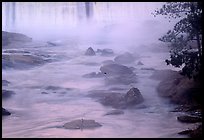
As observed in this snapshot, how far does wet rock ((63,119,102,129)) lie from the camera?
1699cm

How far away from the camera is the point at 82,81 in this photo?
32.8 metres

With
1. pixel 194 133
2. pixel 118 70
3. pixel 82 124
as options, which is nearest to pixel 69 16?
pixel 118 70

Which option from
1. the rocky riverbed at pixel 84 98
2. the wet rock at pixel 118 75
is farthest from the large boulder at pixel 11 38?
the wet rock at pixel 118 75

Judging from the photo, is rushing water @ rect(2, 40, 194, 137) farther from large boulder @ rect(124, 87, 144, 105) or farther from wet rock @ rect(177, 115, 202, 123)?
large boulder @ rect(124, 87, 144, 105)

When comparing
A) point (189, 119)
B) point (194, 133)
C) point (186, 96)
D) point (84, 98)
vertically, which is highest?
point (84, 98)

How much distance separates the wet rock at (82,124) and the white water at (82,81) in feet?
1.51

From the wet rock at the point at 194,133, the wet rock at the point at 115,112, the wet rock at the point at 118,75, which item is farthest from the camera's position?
the wet rock at the point at 118,75

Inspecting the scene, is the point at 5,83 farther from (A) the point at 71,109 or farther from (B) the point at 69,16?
(B) the point at 69,16

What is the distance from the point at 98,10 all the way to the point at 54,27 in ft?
43.5

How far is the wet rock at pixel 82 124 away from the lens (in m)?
17.0

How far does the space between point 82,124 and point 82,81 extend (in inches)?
618

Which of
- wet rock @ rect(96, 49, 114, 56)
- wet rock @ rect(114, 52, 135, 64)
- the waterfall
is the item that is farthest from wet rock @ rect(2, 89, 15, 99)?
the waterfall

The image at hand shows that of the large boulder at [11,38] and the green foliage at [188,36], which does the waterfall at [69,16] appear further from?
the green foliage at [188,36]

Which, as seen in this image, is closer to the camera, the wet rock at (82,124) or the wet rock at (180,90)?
the wet rock at (82,124)
